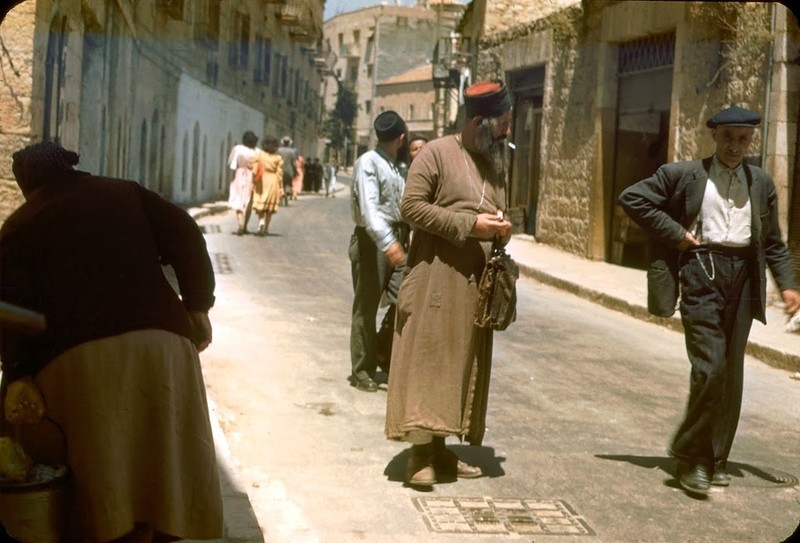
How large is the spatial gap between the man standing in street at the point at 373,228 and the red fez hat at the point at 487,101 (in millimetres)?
1631

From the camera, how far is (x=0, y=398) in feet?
10.6

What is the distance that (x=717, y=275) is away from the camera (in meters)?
5.27

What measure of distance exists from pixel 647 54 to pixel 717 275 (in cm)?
1167

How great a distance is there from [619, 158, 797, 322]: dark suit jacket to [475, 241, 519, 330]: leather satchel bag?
0.79 meters

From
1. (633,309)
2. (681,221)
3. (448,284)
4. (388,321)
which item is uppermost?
(681,221)

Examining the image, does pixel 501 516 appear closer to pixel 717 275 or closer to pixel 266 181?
pixel 717 275

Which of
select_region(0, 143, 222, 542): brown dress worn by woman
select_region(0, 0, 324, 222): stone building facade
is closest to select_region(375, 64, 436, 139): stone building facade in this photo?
select_region(0, 0, 324, 222): stone building facade

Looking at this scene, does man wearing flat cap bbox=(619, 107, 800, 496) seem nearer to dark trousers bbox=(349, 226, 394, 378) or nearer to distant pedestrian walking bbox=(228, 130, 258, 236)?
dark trousers bbox=(349, 226, 394, 378)

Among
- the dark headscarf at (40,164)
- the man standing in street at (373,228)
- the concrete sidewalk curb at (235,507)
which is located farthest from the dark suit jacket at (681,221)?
the dark headscarf at (40,164)

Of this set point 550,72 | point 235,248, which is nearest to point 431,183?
point 235,248

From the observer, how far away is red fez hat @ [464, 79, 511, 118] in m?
5.12

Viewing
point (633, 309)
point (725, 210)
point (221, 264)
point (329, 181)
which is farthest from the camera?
point (329, 181)

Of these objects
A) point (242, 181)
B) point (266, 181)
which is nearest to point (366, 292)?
point (266, 181)

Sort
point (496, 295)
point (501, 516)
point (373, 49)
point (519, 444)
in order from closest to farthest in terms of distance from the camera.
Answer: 1. point (501, 516)
2. point (496, 295)
3. point (519, 444)
4. point (373, 49)
